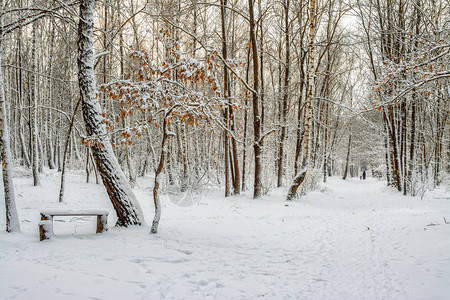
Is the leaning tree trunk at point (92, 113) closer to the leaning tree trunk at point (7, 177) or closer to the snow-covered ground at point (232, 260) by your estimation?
the snow-covered ground at point (232, 260)

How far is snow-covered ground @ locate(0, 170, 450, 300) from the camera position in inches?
131

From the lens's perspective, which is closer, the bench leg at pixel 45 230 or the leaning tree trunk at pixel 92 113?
the bench leg at pixel 45 230

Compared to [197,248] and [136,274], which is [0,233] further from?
[197,248]

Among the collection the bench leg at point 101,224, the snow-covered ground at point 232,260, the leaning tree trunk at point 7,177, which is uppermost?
the leaning tree trunk at point 7,177

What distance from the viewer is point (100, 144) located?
560 centimetres

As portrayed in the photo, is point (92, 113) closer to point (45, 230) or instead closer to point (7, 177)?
point (7, 177)

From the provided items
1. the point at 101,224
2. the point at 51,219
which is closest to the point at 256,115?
the point at 101,224

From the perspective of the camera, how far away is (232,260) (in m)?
4.62

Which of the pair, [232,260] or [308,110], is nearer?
[232,260]

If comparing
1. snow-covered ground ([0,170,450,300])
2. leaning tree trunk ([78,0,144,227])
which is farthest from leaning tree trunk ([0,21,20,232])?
leaning tree trunk ([78,0,144,227])

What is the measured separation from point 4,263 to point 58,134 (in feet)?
63.0

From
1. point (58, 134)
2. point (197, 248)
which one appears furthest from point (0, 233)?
point (58, 134)

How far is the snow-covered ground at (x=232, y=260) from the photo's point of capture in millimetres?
3322

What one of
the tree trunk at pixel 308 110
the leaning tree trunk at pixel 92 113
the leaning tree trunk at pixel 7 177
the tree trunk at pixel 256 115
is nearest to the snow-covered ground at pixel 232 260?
the leaning tree trunk at pixel 7 177
